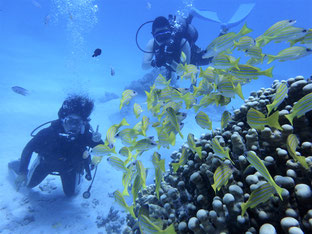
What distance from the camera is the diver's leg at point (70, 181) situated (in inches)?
239

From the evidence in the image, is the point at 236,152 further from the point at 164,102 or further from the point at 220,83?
the point at 164,102

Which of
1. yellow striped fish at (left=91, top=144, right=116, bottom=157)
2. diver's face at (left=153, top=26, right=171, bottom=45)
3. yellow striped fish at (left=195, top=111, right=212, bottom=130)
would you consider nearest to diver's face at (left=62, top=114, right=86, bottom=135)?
yellow striped fish at (left=91, top=144, right=116, bottom=157)

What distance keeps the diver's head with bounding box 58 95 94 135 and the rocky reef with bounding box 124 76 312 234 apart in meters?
3.71

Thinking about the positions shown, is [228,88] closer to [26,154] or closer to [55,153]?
[55,153]

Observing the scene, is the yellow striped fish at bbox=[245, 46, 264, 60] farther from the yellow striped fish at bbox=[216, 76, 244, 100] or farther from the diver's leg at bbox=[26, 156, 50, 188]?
the diver's leg at bbox=[26, 156, 50, 188]

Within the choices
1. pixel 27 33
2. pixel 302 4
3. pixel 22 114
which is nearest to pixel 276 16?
pixel 302 4

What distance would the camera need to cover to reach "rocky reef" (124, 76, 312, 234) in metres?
1.42

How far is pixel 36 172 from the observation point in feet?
19.5

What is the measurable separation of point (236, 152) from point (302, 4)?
9448 cm

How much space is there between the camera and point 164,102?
315 centimetres

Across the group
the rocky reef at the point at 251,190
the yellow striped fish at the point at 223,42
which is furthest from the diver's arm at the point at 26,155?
the yellow striped fish at the point at 223,42

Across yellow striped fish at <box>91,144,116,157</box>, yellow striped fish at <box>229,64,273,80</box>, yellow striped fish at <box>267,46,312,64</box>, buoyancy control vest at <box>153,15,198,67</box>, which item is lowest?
yellow striped fish at <box>91,144,116,157</box>

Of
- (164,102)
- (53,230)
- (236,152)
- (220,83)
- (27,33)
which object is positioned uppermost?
(27,33)

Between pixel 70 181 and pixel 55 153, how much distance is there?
115cm
